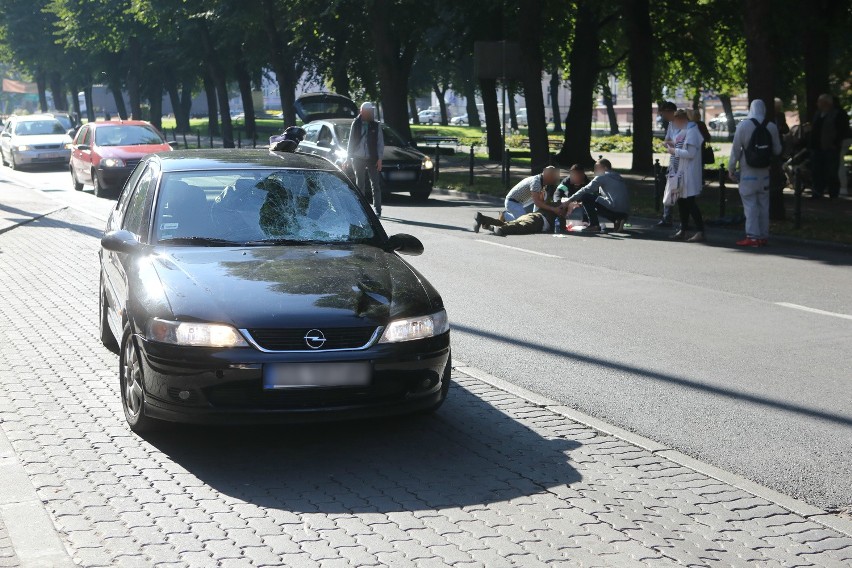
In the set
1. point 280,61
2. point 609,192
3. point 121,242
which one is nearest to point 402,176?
point 609,192

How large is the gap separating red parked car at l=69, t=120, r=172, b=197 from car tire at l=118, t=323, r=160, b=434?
67.2 ft

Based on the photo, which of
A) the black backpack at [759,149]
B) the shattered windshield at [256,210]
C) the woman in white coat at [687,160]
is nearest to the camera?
the shattered windshield at [256,210]

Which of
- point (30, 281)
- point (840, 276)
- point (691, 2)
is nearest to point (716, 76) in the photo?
point (691, 2)

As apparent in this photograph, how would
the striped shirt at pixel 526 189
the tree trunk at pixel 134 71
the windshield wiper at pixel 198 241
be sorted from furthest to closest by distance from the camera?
the tree trunk at pixel 134 71, the striped shirt at pixel 526 189, the windshield wiper at pixel 198 241

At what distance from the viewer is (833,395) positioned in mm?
7809

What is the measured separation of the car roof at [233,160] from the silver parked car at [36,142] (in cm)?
3213

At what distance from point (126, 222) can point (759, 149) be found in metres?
10.5

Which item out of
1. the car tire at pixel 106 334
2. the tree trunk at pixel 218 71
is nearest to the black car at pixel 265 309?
the car tire at pixel 106 334

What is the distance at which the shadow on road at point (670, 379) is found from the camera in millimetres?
7332

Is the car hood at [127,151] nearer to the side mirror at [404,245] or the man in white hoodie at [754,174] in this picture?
the man in white hoodie at [754,174]

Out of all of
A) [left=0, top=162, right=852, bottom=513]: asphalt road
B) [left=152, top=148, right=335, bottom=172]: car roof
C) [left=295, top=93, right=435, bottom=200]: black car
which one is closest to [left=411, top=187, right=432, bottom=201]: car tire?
[left=295, top=93, right=435, bottom=200]: black car

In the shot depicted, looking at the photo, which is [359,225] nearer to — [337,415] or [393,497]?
[337,415]

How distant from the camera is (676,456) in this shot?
249 inches

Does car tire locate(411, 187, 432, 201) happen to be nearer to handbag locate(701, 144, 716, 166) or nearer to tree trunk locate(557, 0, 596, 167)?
handbag locate(701, 144, 716, 166)
